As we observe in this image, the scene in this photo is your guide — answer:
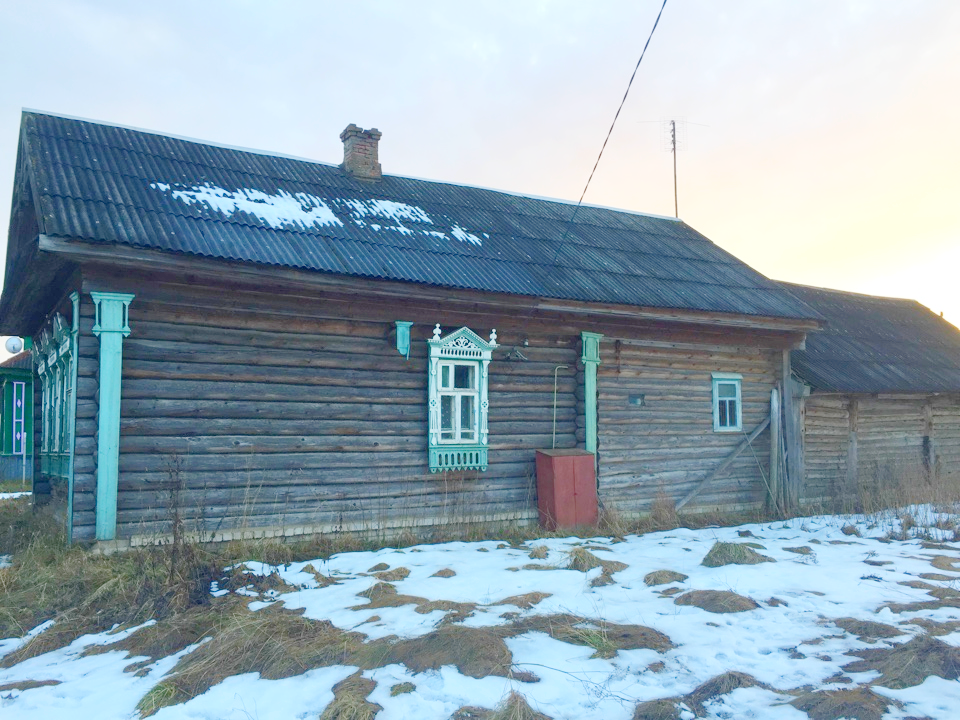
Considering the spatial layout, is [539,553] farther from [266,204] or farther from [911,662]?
[266,204]

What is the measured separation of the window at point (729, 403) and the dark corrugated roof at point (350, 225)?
1.22m

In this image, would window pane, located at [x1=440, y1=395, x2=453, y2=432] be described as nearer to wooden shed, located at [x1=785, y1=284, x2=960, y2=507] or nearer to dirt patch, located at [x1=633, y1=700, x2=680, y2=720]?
dirt patch, located at [x1=633, y1=700, x2=680, y2=720]

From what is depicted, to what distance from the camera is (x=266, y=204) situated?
10.2m

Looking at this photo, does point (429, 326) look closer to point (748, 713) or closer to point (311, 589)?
point (311, 589)

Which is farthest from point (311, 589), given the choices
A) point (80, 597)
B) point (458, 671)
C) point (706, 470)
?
point (706, 470)

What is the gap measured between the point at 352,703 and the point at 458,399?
19.6 ft

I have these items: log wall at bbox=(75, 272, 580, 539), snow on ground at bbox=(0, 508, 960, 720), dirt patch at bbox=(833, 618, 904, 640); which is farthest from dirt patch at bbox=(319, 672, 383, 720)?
log wall at bbox=(75, 272, 580, 539)

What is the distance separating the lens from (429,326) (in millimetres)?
9961

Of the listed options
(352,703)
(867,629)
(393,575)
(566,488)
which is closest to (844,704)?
(867,629)

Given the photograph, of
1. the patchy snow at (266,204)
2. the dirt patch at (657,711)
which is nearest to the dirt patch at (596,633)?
the dirt patch at (657,711)

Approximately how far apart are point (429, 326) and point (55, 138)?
5130 millimetres

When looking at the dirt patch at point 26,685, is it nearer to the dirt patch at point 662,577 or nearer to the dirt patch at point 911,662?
the dirt patch at point 662,577

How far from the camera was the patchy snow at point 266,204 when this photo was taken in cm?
958

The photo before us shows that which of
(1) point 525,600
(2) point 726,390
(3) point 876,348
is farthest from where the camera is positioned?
(3) point 876,348
